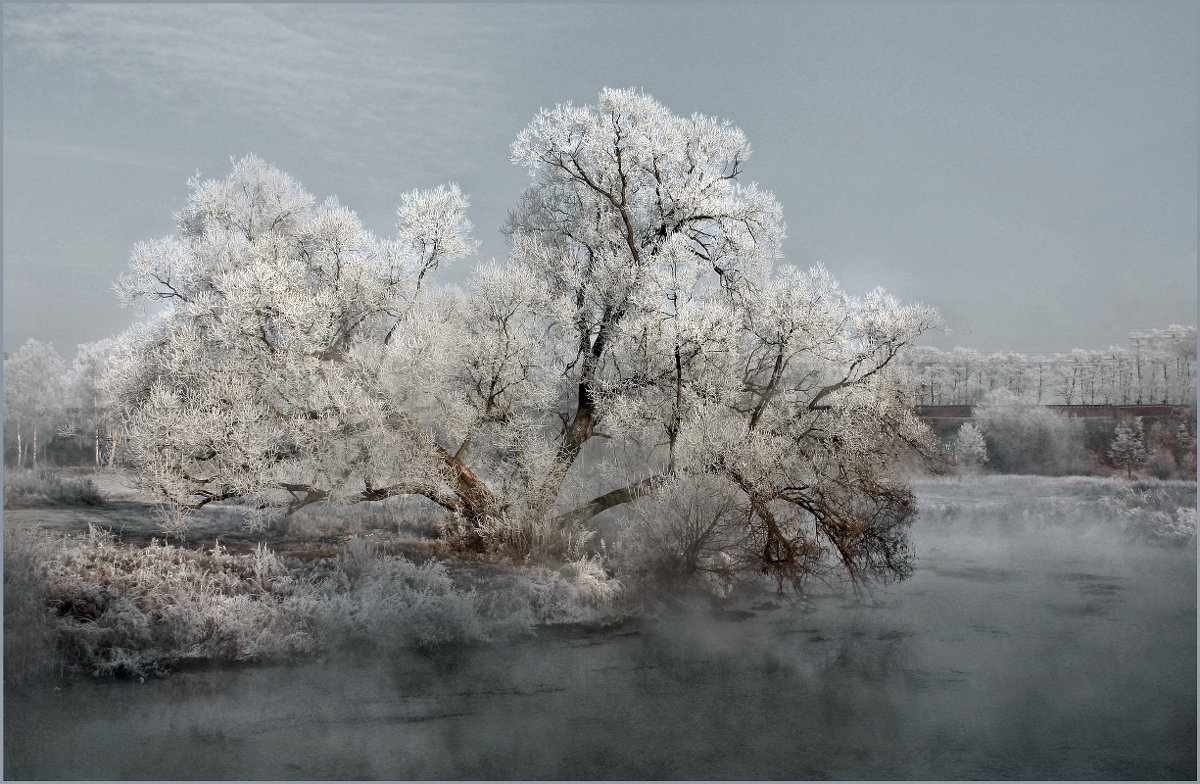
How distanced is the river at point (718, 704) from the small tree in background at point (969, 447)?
1.15m

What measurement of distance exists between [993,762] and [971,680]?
725mm

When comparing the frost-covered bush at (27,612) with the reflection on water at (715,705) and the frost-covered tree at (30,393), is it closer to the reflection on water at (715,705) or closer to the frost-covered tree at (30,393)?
the reflection on water at (715,705)

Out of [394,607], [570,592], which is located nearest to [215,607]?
[394,607]

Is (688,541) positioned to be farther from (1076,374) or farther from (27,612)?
(27,612)

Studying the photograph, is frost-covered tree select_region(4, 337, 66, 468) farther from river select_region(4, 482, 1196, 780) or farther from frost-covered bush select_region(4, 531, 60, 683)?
river select_region(4, 482, 1196, 780)

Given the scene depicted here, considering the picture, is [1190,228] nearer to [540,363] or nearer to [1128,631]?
[1128,631]

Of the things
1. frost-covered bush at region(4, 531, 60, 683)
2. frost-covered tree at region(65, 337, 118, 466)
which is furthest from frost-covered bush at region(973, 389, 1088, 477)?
frost-covered bush at region(4, 531, 60, 683)

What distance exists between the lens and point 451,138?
22.8 ft

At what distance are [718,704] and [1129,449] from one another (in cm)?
381

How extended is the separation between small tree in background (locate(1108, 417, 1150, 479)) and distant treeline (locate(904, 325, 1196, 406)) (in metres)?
0.20

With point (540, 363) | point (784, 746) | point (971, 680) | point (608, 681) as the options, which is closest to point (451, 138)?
point (540, 363)

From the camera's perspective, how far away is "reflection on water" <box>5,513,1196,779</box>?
16.4ft

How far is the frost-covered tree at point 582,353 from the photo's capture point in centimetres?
654

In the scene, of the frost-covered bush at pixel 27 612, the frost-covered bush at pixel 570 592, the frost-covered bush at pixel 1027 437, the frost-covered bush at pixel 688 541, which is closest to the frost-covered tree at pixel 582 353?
the frost-covered bush at pixel 688 541
